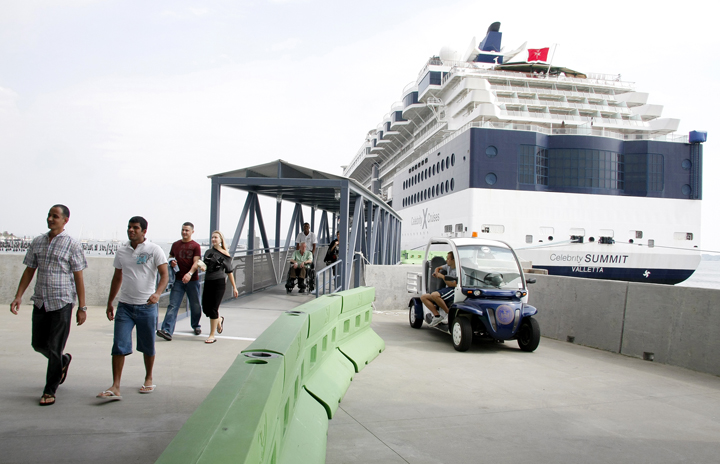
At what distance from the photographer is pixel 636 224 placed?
1140 inches

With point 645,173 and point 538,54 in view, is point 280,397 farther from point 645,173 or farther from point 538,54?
point 538,54

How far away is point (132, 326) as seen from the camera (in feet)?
15.7

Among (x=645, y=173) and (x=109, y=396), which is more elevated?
(x=645, y=173)

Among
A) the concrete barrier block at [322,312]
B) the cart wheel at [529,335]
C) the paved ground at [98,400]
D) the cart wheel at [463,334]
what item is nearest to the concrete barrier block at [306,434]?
the concrete barrier block at [322,312]

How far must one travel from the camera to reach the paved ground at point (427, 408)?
3.73 meters

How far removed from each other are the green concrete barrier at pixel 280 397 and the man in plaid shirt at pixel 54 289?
203 centimetres

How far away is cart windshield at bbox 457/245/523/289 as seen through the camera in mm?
8391

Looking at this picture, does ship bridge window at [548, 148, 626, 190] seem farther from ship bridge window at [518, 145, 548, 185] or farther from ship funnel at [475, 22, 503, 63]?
ship funnel at [475, 22, 503, 63]

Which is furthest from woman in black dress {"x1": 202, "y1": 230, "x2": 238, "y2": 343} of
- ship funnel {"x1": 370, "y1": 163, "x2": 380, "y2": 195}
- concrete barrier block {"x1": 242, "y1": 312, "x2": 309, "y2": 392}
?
ship funnel {"x1": 370, "y1": 163, "x2": 380, "y2": 195}

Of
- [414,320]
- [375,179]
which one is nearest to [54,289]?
[414,320]

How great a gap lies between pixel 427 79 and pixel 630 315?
113 ft

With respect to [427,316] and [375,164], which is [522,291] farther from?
[375,164]

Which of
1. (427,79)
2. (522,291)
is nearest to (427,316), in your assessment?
(522,291)

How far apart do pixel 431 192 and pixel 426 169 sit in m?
2.82
